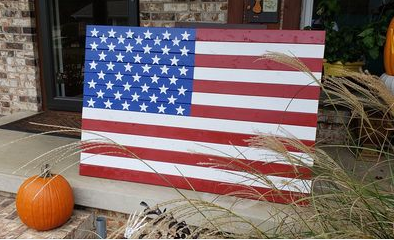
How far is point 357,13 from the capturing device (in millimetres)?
3512

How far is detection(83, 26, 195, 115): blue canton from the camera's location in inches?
88.0

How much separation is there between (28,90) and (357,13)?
3711 millimetres

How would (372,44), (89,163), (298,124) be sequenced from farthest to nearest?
1. (372,44)
2. (89,163)
3. (298,124)

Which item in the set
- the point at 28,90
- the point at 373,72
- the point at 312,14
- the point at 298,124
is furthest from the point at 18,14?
the point at 373,72

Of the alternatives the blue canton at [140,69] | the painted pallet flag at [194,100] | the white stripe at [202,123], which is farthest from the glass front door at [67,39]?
the white stripe at [202,123]

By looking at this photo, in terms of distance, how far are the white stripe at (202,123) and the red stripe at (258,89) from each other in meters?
0.18

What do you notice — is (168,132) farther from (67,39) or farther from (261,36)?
(67,39)

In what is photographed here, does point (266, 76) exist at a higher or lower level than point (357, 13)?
lower

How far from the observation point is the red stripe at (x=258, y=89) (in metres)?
2.03

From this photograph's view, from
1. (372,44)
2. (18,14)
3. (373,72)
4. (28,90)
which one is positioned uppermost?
(18,14)

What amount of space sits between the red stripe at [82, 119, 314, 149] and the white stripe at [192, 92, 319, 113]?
0.18m

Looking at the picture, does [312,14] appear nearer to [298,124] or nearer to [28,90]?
[298,124]

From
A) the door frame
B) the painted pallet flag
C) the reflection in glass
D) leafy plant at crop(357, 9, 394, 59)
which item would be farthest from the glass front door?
leafy plant at crop(357, 9, 394, 59)

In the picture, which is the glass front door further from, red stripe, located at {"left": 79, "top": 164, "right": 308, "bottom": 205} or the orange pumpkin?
the orange pumpkin
